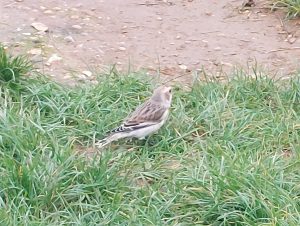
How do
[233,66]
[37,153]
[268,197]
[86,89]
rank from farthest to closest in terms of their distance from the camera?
[233,66], [86,89], [37,153], [268,197]

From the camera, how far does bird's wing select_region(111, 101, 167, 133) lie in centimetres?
615

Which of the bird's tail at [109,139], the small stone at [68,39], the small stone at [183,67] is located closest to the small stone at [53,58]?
the small stone at [68,39]

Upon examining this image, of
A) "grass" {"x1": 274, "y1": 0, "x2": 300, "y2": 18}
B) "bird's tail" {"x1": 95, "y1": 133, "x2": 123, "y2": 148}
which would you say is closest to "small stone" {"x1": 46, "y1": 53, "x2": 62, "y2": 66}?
"bird's tail" {"x1": 95, "y1": 133, "x2": 123, "y2": 148}

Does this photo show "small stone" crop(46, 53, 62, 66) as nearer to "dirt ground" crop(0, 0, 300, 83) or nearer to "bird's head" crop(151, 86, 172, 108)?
"dirt ground" crop(0, 0, 300, 83)

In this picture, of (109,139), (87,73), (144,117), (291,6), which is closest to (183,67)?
(87,73)

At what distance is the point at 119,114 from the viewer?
6.47 metres

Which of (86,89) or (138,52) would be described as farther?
(138,52)

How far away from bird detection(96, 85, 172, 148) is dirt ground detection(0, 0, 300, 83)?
775mm

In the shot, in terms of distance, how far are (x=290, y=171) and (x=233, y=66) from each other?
66.6 inches

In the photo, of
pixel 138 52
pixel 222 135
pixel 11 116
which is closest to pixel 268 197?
pixel 222 135

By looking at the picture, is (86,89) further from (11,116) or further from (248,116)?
(248,116)

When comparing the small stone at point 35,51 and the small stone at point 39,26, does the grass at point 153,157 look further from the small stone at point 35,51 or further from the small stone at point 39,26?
the small stone at point 39,26

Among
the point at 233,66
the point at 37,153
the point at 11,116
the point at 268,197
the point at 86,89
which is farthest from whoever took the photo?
the point at 233,66

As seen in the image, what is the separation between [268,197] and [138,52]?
2.52 meters
